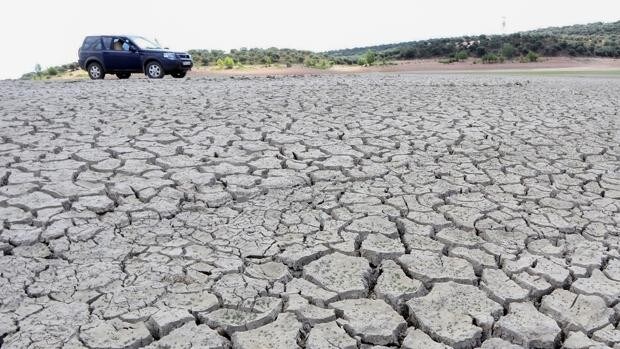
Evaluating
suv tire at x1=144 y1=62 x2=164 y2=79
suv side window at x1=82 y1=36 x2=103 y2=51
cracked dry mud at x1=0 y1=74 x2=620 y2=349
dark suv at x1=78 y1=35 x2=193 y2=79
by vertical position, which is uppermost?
suv side window at x1=82 y1=36 x2=103 y2=51

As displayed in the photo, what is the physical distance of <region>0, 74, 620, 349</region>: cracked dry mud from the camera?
2.63m

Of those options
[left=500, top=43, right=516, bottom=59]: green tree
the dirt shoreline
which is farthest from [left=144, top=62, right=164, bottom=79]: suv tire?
[left=500, top=43, right=516, bottom=59]: green tree

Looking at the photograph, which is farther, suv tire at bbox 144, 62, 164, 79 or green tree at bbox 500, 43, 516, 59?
green tree at bbox 500, 43, 516, 59

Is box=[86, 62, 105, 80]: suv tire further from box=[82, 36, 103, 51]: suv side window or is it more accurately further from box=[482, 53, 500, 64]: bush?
box=[482, 53, 500, 64]: bush

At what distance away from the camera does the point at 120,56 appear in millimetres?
14984

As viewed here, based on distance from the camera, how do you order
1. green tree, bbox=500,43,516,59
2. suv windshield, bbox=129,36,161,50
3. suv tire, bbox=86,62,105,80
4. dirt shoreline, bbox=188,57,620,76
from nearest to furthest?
1. suv windshield, bbox=129,36,161,50
2. suv tire, bbox=86,62,105,80
3. dirt shoreline, bbox=188,57,620,76
4. green tree, bbox=500,43,516,59

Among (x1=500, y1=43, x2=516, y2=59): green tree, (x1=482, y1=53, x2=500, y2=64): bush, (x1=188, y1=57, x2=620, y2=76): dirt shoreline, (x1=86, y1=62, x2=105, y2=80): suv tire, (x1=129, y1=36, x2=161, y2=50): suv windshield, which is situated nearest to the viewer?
(x1=129, y1=36, x2=161, y2=50): suv windshield

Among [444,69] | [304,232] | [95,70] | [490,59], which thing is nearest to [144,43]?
[95,70]

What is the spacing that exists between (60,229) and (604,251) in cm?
361

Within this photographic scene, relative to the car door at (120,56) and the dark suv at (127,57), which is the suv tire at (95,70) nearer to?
the dark suv at (127,57)

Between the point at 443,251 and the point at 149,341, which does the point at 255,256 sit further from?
the point at 443,251

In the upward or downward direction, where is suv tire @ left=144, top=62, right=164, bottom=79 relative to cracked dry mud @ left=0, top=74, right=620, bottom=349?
upward

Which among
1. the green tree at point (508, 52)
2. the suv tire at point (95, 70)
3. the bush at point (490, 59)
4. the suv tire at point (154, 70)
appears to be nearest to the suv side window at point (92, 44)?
the suv tire at point (95, 70)

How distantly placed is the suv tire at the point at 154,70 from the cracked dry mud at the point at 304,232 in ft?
26.1
